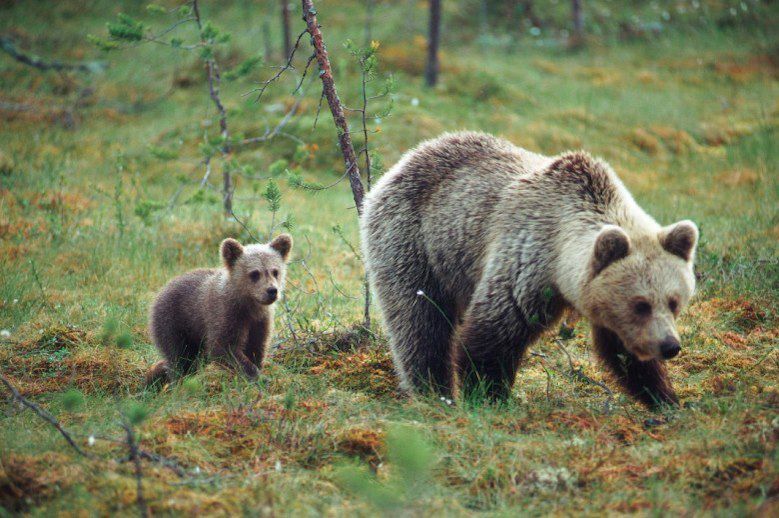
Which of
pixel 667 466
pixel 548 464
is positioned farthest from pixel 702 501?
pixel 548 464

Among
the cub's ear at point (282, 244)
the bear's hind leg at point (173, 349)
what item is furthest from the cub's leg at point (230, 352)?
the cub's ear at point (282, 244)

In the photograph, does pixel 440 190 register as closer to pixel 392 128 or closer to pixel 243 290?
pixel 243 290

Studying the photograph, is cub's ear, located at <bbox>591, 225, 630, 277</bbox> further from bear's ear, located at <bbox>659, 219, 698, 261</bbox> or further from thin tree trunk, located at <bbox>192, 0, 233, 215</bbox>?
thin tree trunk, located at <bbox>192, 0, 233, 215</bbox>

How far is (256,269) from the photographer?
547cm

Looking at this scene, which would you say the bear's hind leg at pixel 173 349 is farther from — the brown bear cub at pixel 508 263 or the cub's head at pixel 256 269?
the brown bear cub at pixel 508 263

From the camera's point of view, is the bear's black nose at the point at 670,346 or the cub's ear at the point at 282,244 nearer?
the bear's black nose at the point at 670,346

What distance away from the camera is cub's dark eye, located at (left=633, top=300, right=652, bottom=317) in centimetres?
406

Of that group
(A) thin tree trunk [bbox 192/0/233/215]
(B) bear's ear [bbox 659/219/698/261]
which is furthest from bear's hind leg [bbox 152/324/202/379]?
(B) bear's ear [bbox 659/219/698/261]

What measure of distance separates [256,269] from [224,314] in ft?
1.38

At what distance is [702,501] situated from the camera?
3295 millimetres

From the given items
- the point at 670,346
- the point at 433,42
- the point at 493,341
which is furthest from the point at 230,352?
the point at 433,42

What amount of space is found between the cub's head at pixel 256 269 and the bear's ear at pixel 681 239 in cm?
275

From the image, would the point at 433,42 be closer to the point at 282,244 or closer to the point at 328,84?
the point at 328,84

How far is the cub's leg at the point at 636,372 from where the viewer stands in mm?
4641
